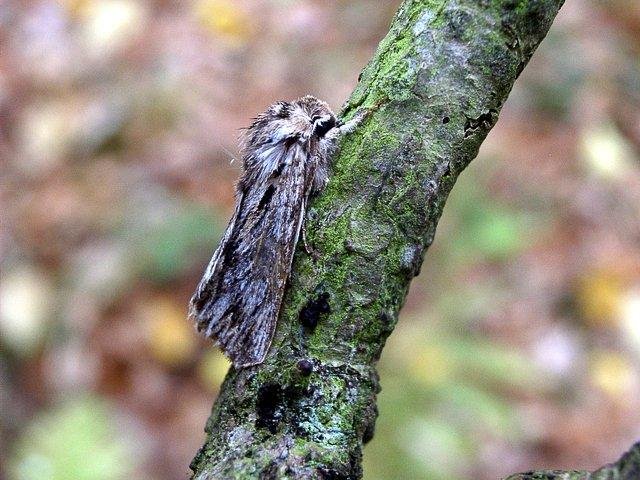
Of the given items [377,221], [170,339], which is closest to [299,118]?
[377,221]

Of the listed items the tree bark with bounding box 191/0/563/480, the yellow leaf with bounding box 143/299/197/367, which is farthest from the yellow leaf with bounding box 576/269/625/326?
the tree bark with bounding box 191/0/563/480

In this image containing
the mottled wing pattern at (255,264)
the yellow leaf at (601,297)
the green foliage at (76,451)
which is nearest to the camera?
the mottled wing pattern at (255,264)

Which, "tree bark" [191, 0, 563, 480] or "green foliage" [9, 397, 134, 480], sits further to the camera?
"green foliage" [9, 397, 134, 480]

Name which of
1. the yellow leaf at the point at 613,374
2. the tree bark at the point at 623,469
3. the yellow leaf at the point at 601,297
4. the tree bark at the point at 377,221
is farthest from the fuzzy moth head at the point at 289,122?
the yellow leaf at the point at 601,297

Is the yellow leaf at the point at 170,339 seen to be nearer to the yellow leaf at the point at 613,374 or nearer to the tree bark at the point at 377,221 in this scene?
the yellow leaf at the point at 613,374

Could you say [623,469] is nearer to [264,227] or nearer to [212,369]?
[264,227]

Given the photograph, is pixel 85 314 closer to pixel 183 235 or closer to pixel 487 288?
pixel 183 235

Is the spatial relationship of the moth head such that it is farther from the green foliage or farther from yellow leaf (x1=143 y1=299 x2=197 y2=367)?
yellow leaf (x1=143 y1=299 x2=197 y2=367)

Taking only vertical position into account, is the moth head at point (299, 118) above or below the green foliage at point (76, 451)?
below
